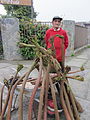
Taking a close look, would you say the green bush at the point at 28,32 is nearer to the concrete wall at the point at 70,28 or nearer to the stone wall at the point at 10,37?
the stone wall at the point at 10,37

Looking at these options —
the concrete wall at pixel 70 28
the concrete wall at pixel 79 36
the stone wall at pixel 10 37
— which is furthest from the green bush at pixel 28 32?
the concrete wall at pixel 79 36

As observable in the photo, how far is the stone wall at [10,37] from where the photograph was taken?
5.38m

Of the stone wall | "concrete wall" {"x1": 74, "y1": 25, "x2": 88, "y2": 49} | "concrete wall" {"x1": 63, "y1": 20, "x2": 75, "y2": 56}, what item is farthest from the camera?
"concrete wall" {"x1": 74, "y1": 25, "x2": 88, "y2": 49}

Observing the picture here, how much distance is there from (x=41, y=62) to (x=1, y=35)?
474cm

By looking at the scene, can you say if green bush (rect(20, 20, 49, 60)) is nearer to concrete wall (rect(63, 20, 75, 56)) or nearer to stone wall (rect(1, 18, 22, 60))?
stone wall (rect(1, 18, 22, 60))

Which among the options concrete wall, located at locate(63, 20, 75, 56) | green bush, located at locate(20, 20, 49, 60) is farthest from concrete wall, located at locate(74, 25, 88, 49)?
green bush, located at locate(20, 20, 49, 60)

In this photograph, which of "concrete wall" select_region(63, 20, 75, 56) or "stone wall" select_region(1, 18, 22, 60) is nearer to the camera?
"stone wall" select_region(1, 18, 22, 60)

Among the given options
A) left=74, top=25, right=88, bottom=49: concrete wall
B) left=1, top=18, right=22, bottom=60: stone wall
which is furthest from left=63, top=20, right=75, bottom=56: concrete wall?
left=1, top=18, right=22, bottom=60: stone wall

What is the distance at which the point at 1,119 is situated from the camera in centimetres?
157

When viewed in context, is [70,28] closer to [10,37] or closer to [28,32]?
[28,32]

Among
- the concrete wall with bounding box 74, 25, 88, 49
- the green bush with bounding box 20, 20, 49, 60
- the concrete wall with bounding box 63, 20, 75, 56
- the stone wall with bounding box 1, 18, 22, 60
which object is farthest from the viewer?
the concrete wall with bounding box 74, 25, 88, 49

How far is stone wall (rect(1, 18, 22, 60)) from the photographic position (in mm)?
5375

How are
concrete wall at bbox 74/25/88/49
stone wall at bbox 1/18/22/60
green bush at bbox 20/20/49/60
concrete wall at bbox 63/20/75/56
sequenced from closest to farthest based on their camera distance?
stone wall at bbox 1/18/22/60, green bush at bbox 20/20/49/60, concrete wall at bbox 63/20/75/56, concrete wall at bbox 74/25/88/49

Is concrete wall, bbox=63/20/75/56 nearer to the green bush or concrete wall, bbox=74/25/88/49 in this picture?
the green bush
